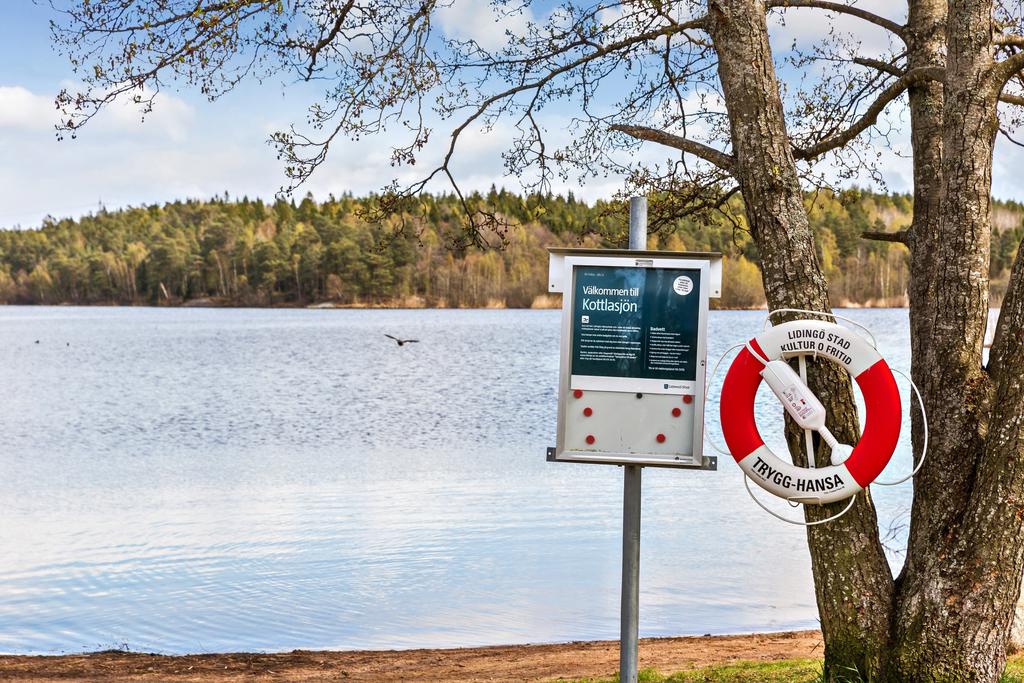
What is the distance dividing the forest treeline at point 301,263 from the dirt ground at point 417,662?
34.8 m

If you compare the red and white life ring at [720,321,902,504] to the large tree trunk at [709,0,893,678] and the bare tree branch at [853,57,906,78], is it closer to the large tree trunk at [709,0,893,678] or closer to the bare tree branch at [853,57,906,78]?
the large tree trunk at [709,0,893,678]

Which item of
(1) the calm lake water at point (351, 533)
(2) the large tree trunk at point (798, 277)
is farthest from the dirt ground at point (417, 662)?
(2) the large tree trunk at point (798, 277)

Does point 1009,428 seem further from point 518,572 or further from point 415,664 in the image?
point 518,572

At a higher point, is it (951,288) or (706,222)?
(706,222)

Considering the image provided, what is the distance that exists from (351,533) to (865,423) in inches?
259

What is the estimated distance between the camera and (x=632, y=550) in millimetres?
3205

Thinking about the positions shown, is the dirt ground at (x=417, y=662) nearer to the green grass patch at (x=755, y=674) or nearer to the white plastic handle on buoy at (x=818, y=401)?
the green grass patch at (x=755, y=674)

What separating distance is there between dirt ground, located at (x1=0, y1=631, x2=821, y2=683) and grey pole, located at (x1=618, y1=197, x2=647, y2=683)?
1273mm

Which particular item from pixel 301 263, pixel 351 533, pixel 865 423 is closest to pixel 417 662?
pixel 865 423

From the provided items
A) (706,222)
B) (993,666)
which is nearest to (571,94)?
(706,222)

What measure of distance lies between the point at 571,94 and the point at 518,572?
3.91 meters

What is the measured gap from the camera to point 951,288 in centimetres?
346

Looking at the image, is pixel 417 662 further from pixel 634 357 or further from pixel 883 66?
pixel 883 66

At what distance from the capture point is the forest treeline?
60531mm
